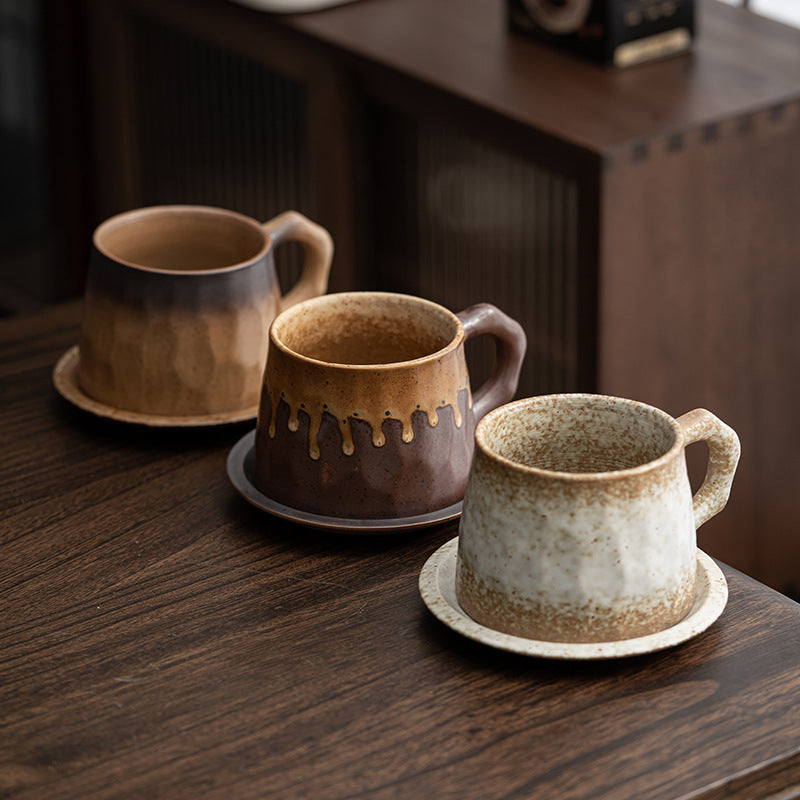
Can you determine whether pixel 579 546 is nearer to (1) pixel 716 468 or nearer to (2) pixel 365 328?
(1) pixel 716 468

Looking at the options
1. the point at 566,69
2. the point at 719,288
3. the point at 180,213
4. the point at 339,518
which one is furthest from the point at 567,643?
the point at 566,69

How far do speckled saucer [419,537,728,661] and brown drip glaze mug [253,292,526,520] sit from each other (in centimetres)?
5

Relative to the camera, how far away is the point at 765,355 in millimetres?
1388

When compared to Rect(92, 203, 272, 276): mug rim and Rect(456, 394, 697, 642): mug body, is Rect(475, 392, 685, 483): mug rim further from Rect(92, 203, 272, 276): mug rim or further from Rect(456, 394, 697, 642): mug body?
Rect(92, 203, 272, 276): mug rim

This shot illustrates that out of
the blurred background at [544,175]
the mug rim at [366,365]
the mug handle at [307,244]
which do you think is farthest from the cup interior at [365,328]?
the blurred background at [544,175]

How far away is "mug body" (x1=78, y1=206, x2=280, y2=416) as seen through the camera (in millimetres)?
716

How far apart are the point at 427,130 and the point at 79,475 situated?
0.91m

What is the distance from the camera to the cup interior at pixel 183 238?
0.79 meters

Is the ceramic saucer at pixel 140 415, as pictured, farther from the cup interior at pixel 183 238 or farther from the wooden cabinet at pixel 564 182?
the wooden cabinet at pixel 564 182

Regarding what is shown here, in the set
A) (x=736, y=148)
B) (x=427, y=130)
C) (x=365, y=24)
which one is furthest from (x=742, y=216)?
(x=365, y=24)

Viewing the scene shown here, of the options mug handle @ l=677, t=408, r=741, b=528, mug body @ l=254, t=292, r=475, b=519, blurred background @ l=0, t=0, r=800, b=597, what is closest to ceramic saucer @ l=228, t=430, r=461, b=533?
mug body @ l=254, t=292, r=475, b=519

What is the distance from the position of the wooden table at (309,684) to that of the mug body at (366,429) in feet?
0.09

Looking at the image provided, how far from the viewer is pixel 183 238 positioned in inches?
31.9

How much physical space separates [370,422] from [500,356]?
12 cm
